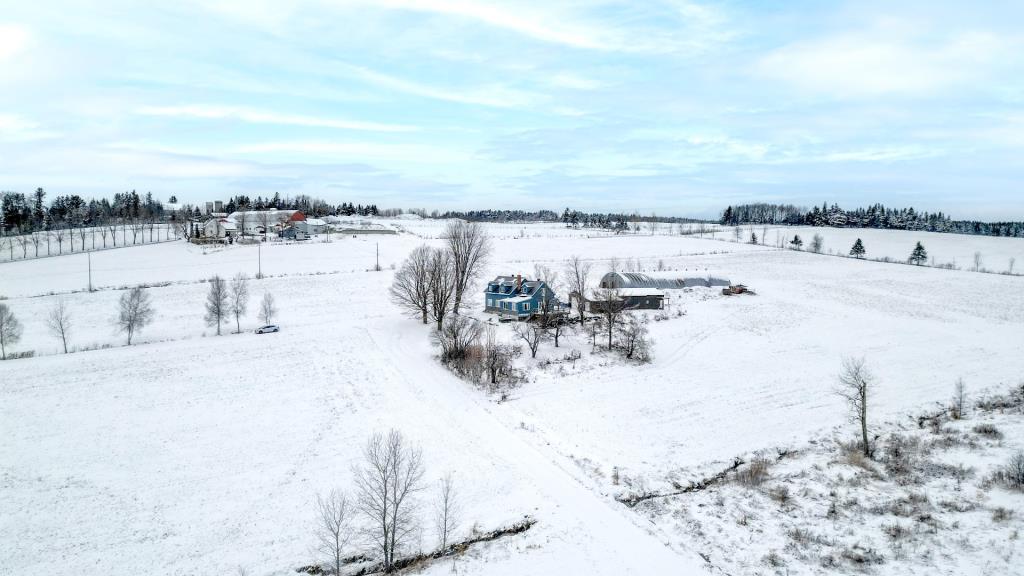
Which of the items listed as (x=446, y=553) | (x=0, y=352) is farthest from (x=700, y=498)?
(x=0, y=352)

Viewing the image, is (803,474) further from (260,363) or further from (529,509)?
(260,363)

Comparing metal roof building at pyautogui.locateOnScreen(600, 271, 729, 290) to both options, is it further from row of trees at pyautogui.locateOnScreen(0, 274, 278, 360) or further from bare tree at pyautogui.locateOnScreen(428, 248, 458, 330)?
row of trees at pyautogui.locateOnScreen(0, 274, 278, 360)

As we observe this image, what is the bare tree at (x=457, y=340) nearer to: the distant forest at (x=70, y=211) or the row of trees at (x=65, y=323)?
the row of trees at (x=65, y=323)

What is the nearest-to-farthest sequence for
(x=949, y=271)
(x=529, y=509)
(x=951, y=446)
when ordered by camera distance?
(x=529, y=509) < (x=951, y=446) < (x=949, y=271)

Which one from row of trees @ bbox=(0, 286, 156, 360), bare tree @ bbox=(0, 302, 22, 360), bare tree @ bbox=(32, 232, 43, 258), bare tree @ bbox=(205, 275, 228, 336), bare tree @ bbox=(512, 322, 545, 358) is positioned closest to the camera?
bare tree @ bbox=(0, 302, 22, 360)

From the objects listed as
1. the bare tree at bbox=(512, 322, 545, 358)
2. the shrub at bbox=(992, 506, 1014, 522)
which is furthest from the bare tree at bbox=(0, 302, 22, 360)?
the shrub at bbox=(992, 506, 1014, 522)

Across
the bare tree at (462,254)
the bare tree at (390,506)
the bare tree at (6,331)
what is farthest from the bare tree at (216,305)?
the bare tree at (390,506)
